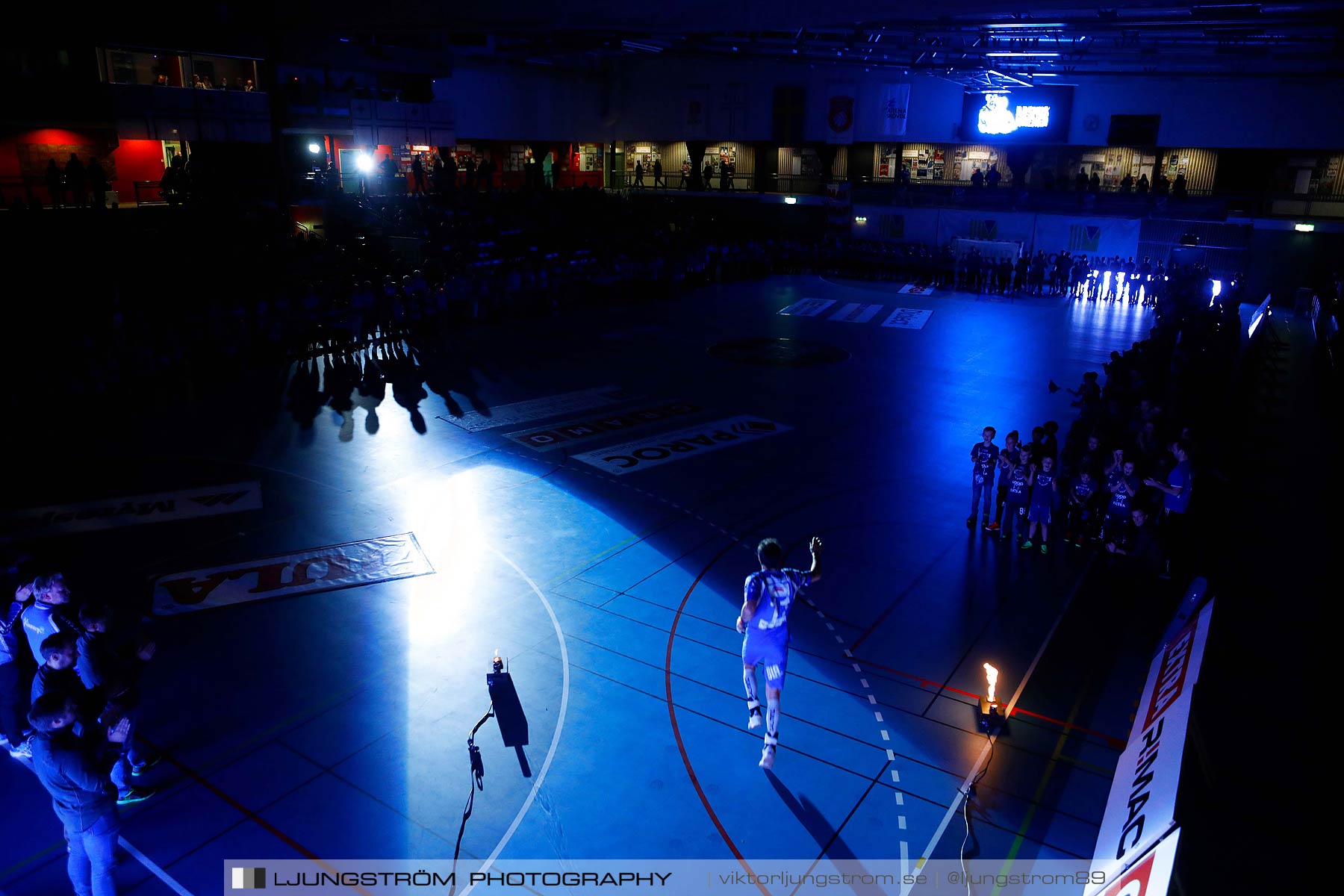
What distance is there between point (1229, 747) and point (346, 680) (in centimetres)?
877

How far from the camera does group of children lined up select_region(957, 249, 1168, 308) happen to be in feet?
112

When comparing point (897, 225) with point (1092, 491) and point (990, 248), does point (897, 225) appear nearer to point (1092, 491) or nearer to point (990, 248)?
point (990, 248)

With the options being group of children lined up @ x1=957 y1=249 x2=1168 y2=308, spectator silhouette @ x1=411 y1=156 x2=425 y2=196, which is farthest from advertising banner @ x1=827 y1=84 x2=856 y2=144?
spectator silhouette @ x1=411 y1=156 x2=425 y2=196

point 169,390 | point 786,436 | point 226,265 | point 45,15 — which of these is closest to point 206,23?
point 45,15

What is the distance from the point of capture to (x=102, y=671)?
7031 millimetres

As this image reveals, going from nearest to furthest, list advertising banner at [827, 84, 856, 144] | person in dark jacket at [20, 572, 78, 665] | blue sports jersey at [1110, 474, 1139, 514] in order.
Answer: person in dark jacket at [20, 572, 78, 665] → blue sports jersey at [1110, 474, 1139, 514] → advertising banner at [827, 84, 856, 144]

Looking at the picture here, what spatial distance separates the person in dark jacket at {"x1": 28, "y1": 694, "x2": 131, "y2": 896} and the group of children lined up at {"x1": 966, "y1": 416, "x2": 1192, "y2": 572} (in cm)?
1090

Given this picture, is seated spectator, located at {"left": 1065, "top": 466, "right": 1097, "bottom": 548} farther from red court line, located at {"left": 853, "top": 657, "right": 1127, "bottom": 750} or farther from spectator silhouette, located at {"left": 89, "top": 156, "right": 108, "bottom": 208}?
spectator silhouette, located at {"left": 89, "top": 156, "right": 108, "bottom": 208}

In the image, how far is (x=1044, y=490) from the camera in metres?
12.1

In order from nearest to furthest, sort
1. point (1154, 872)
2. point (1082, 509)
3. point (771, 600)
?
point (1154, 872) → point (771, 600) → point (1082, 509)

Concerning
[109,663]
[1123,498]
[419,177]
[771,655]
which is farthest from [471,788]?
[419,177]

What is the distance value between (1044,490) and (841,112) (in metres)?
42.5

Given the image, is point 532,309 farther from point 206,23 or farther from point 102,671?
point 102,671

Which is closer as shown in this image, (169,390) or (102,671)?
(102,671)
